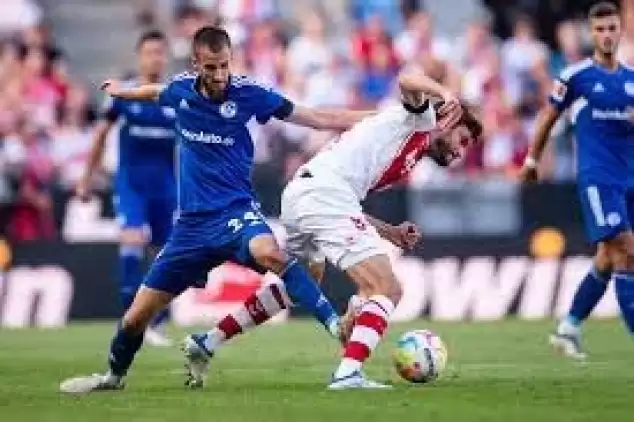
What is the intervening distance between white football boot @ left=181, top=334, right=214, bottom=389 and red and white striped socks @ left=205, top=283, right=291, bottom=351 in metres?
0.04

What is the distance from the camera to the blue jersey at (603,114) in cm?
1602

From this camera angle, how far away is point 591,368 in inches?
575

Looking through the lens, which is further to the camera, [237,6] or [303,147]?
[237,6]

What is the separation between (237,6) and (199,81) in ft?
46.1

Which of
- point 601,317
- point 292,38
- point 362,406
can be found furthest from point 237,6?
point 362,406

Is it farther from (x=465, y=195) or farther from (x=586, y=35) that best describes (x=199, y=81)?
(x=586, y=35)

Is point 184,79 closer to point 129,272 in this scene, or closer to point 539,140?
point 539,140

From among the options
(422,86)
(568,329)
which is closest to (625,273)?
(568,329)

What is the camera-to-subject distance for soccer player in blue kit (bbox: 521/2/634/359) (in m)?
15.9

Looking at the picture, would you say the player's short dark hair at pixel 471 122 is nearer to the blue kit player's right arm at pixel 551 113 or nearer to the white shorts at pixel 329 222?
the white shorts at pixel 329 222

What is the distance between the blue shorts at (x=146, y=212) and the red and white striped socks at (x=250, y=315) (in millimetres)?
5838

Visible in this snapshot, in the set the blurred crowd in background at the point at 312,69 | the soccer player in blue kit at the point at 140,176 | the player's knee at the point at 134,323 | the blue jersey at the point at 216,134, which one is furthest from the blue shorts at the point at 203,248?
the blurred crowd in background at the point at 312,69

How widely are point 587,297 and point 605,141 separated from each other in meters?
1.35

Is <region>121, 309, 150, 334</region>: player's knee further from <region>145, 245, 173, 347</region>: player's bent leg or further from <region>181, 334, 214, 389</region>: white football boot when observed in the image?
<region>145, 245, 173, 347</region>: player's bent leg
